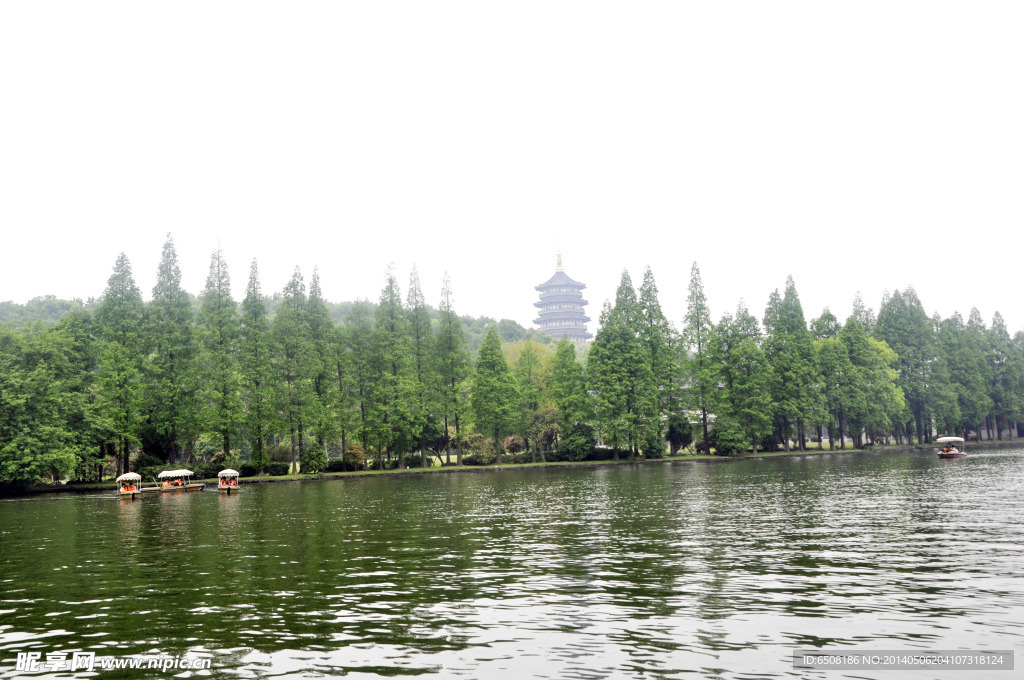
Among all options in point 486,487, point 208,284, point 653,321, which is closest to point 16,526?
point 486,487

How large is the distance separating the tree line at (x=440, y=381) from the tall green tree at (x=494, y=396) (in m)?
0.18

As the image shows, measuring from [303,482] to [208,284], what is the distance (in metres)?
27.4

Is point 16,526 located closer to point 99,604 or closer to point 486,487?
point 99,604

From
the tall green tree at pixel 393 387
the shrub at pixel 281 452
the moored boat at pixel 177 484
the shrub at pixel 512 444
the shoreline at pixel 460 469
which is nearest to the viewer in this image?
the moored boat at pixel 177 484

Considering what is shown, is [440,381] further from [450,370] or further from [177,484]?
[177,484]

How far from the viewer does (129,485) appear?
56.2 meters

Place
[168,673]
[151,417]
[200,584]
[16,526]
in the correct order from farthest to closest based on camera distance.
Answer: [151,417]
[16,526]
[200,584]
[168,673]

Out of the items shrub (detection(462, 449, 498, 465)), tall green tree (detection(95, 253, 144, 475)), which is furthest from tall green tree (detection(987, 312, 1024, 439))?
tall green tree (detection(95, 253, 144, 475))

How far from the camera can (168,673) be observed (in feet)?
35.9

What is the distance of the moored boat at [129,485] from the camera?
54.0 m

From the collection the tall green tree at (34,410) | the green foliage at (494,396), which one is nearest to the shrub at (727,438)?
the green foliage at (494,396)

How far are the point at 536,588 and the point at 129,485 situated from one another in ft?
168

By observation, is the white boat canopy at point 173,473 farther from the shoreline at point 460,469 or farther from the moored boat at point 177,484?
the shoreline at point 460,469

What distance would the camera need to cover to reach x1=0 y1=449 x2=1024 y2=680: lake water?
1145cm
